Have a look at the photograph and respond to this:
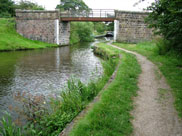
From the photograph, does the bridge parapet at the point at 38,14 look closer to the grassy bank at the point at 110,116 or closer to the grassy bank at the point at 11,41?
the grassy bank at the point at 11,41

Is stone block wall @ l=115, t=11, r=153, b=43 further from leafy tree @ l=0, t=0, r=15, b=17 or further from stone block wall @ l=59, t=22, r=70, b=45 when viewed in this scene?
leafy tree @ l=0, t=0, r=15, b=17

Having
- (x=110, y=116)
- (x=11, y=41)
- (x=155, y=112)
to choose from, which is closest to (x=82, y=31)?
(x=11, y=41)

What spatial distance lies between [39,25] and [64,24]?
3.63m

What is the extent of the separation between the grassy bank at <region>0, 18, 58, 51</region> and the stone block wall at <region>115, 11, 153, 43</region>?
9.35 metres

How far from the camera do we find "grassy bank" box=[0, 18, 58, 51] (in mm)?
20859

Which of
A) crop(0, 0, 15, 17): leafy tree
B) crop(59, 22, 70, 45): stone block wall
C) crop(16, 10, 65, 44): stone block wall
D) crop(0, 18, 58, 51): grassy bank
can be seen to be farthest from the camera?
crop(0, 0, 15, 17): leafy tree

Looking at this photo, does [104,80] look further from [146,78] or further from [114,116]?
[114,116]

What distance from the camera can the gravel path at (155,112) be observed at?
3.50 meters

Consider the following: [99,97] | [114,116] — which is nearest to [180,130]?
[114,116]

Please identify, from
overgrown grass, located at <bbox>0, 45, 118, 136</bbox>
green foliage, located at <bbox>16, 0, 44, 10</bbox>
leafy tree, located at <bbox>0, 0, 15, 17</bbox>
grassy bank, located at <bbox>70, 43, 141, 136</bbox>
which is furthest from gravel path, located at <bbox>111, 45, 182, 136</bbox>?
green foliage, located at <bbox>16, 0, 44, 10</bbox>

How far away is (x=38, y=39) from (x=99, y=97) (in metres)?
23.4

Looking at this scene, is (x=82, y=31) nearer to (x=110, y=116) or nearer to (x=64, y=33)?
(x=64, y=33)

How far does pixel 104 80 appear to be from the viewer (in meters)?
7.16

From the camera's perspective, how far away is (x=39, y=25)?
26.1 meters
